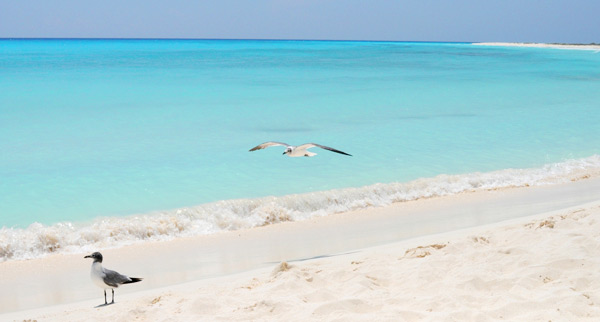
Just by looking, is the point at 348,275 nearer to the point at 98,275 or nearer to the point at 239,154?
the point at 98,275

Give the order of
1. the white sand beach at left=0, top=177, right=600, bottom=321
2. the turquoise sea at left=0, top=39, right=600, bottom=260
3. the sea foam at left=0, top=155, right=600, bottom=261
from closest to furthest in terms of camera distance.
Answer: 1. the white sand beach at left=0, top=177, right=600, bottom=321
2. the sea foam at left=0, top=155, right=600, bottom=261
3. the turquoise sea at left=0, top=39, right=600, bottom=260

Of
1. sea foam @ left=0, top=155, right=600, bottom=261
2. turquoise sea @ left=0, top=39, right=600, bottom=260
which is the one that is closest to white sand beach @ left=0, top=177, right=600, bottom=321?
sea foam @ left=0, top=155, right=600, bottom=261

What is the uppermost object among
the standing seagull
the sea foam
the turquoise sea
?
the standing seagull

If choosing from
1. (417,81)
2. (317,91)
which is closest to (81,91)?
(317,91)

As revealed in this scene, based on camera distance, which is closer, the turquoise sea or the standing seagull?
the standing seagull

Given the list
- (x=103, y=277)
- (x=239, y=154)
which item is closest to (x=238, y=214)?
(x=103, y=277)

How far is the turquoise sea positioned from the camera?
30.4 ft

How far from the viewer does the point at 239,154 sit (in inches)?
542

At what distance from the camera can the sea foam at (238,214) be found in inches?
309

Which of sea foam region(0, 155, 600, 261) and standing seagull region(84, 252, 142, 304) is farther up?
standing seagull region(84, 252, 142, 304)

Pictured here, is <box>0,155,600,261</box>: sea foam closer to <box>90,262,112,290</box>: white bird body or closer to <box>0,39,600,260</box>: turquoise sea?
<box>0,39,600,260</box>: turquoise sea

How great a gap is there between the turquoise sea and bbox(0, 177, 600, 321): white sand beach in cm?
107

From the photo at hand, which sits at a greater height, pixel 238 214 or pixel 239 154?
pixel 238 214

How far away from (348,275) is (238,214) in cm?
424
